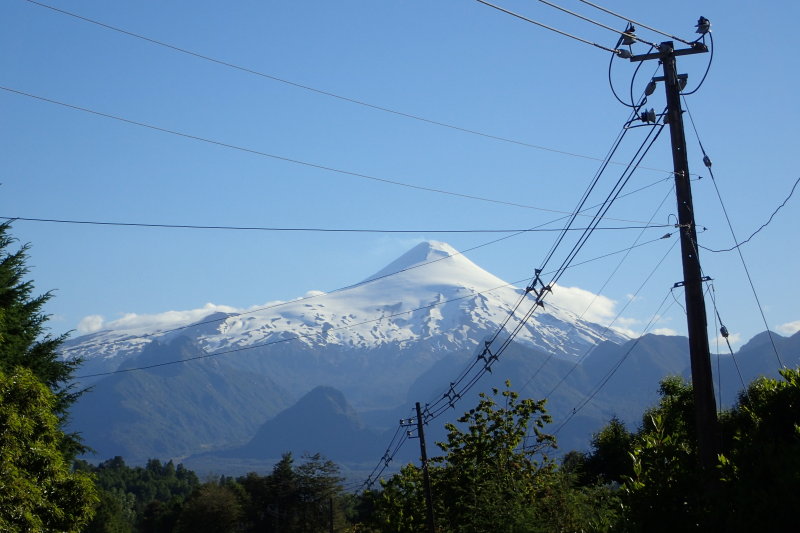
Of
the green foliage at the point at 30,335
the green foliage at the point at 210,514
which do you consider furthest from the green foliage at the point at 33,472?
the green foliage at the point at 210,514

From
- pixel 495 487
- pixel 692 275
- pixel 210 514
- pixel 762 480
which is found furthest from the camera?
pixel 210 514

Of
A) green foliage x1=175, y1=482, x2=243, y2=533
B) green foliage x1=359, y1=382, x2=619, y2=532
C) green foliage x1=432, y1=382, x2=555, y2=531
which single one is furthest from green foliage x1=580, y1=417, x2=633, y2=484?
green foliage x1=175, y1=482, x2=243, y2=533

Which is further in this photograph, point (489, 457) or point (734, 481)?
point (489, 457)

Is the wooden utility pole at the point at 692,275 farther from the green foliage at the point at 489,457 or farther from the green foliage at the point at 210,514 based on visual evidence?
the green foliage at the point at 210,514

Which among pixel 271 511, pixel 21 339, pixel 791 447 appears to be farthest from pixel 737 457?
pixel 271 511

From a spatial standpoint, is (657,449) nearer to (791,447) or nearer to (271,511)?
(791,447)

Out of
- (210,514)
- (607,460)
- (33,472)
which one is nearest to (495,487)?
(33,472)

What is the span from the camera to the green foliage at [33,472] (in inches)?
904

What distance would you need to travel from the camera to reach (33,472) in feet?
85.1

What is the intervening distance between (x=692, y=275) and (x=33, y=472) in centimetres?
1892

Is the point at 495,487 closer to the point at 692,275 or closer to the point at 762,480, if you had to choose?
the point at 692,275

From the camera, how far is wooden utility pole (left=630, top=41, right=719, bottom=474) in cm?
1534

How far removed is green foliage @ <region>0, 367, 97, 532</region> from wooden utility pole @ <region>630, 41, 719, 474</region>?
16359mm

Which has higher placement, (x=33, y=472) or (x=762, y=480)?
(x=33, y=472)
